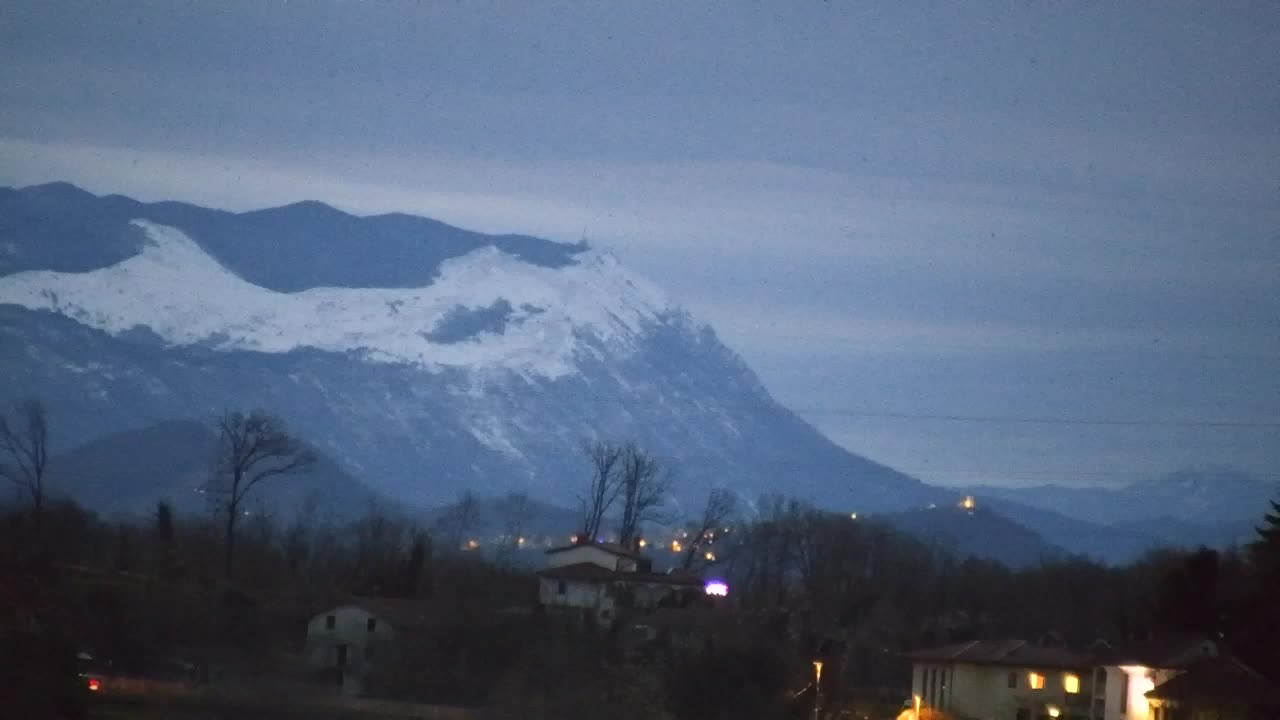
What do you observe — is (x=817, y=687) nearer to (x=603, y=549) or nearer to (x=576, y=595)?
(x=576, y=595)

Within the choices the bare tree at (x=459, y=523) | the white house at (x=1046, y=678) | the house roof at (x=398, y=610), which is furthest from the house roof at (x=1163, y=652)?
the bare tree at (x=459, y=523)

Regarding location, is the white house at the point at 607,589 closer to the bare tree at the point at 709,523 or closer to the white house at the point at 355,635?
the white house at the point at 355,635

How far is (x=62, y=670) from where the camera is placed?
1962 inches

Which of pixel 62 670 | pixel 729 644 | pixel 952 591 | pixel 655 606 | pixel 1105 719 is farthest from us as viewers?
pixel 952 591

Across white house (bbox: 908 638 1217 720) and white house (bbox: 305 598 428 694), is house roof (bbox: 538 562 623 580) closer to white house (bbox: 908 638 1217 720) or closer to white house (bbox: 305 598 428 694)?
white house (bbox: 305 598 428 694)

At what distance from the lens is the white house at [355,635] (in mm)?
79250

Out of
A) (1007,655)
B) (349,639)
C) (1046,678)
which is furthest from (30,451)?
(1046,678)

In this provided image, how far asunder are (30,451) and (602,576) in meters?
88.2

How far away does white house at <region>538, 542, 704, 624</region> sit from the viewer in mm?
88250

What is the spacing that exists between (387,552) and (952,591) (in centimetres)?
3332

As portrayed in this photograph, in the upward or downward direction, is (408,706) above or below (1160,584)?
below

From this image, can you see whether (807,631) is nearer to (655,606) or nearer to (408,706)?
(655,606)

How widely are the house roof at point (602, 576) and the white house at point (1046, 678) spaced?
58.7 feet

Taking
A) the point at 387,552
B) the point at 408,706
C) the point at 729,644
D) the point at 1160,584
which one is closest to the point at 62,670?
the point at 408,706
